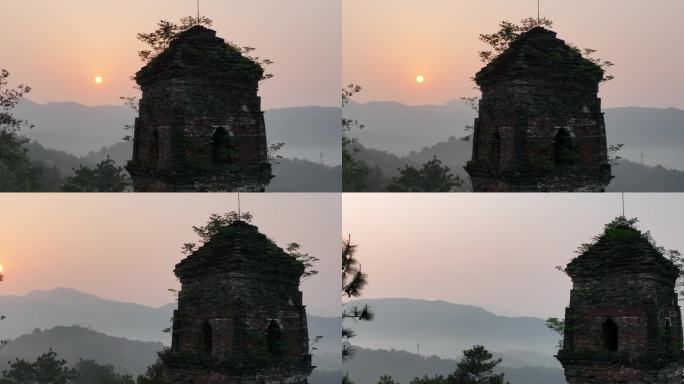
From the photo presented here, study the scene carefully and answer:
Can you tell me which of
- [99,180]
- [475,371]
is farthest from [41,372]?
[475,371]

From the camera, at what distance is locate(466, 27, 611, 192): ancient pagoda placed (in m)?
20.2

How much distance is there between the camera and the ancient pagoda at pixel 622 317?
1953 centimetres

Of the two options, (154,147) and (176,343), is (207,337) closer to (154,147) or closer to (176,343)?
(176,343)

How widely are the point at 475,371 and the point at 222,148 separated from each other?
960cm

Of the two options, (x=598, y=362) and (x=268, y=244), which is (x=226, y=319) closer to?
(x=268, y=244)

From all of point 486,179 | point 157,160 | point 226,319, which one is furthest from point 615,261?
point 157,160

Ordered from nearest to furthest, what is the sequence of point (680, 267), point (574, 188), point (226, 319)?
point (226, 319) → point (574, 188) → point (680, 267)

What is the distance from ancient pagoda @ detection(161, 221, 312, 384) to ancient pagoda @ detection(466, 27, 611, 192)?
5.24 m

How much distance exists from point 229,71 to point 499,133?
6.13 metres

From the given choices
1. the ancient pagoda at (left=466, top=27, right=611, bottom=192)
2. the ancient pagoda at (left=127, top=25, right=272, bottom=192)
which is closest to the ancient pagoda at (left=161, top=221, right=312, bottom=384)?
the ancient pagoda at (left=127, top=25, right=272, bottom=192)

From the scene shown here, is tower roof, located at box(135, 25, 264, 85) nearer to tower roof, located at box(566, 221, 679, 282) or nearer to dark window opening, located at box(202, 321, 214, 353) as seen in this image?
dark window opening, located at box(202, 321, 214, 353)

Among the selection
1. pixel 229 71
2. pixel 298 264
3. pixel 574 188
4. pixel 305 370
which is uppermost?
pixel 229 71

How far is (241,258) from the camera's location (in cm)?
1994

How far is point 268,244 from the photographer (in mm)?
→ 20891
